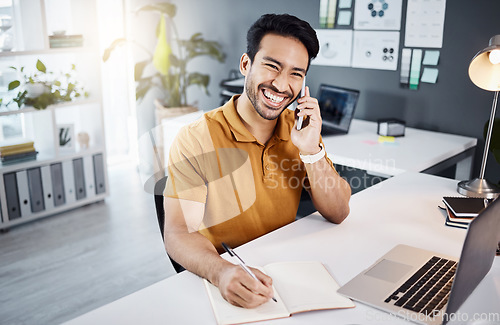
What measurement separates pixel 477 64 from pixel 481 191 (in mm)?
490

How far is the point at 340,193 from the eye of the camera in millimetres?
1625

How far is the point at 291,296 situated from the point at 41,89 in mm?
2861

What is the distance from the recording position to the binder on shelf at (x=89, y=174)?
3.72 metres

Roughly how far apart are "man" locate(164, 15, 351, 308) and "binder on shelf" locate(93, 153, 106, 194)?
232 cm

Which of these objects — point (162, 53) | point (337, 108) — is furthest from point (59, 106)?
point (337, 108)

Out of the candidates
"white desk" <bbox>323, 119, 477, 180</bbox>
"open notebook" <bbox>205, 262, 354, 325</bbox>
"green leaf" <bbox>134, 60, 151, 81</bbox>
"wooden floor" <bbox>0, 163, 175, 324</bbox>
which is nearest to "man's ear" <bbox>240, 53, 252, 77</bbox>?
"open notebook" <bbox>205, 262, 354, 325</bbox>

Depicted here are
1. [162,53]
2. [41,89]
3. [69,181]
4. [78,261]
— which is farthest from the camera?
[162,53]

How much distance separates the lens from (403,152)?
8.50ft

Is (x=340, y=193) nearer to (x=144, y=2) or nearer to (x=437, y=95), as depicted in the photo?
(x=437, y=95)

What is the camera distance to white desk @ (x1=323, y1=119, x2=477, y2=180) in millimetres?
2408

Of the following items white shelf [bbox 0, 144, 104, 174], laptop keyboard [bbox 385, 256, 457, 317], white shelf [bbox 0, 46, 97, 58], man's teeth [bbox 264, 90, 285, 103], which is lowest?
white shelf [bbox 0, 144, 104, 174]

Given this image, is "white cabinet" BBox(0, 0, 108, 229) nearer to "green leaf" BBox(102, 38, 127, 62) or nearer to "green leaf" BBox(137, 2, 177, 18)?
"green leaf" BBox(102, 38, 127, 62)

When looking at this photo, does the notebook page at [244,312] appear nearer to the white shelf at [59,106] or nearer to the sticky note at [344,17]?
the sticky note at [344,17]

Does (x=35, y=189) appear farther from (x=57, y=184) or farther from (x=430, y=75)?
(x=430, y=75)
